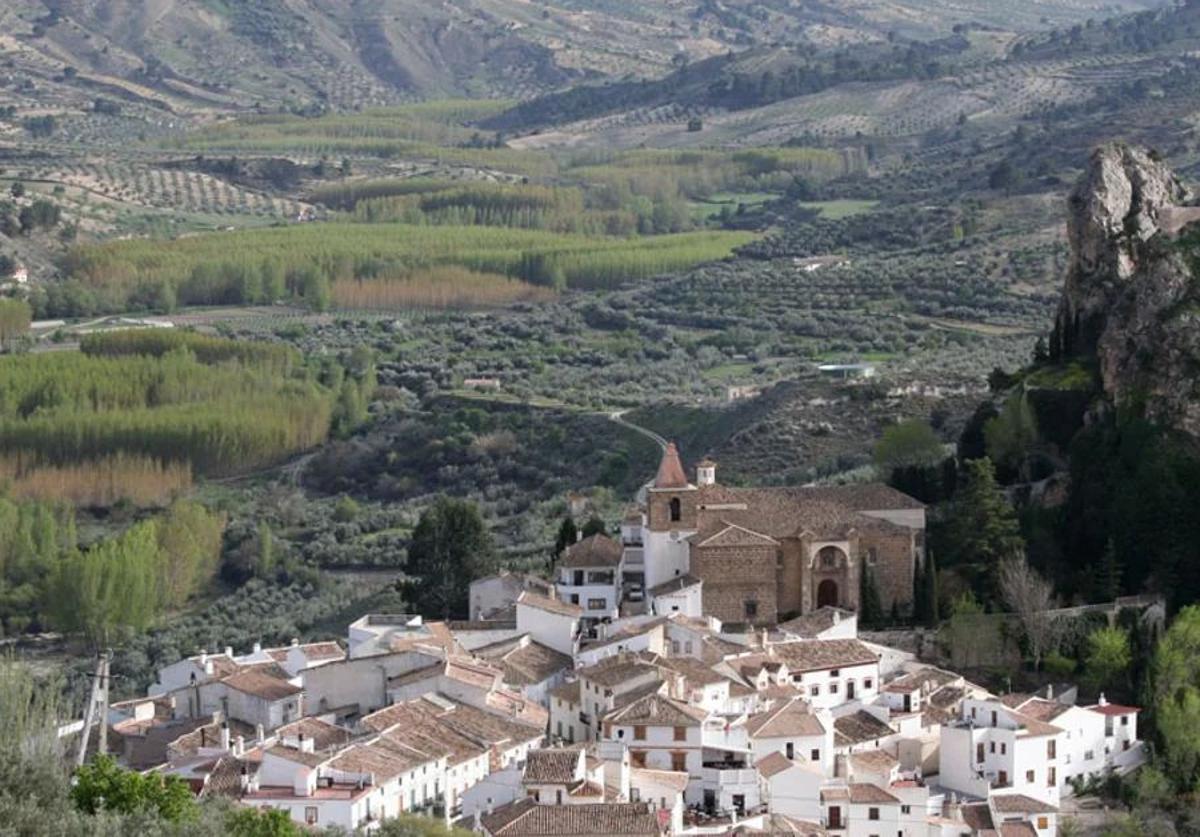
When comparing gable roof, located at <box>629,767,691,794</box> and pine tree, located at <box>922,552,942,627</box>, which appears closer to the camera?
gable roof, located at <box>629,767,691,794</box>

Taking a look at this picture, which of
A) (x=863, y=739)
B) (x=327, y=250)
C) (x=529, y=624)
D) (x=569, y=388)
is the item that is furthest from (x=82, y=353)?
(x=863, y=739)

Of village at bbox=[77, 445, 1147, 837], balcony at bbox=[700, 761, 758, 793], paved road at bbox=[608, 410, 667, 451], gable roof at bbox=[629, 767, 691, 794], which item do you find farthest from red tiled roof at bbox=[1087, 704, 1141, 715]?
paved road at bbox=[608, 410, 667, 451]

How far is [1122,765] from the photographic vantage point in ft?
179

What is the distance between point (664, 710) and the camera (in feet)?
170

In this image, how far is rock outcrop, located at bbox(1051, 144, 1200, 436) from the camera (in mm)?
61688

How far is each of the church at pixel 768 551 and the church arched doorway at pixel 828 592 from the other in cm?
2

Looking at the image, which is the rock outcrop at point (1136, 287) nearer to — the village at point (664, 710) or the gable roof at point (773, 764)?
the village at point (664, 710)

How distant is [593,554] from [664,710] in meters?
10.4

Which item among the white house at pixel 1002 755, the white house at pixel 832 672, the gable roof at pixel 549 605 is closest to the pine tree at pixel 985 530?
the white house at pixel 832 672

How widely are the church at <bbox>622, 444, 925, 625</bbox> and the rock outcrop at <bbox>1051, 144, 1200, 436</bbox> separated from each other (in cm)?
531

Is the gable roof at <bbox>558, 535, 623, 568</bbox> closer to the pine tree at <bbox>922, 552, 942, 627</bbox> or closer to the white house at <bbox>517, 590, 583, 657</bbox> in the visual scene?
the white house at <bbox>517, 590, 583, 657</bbox>

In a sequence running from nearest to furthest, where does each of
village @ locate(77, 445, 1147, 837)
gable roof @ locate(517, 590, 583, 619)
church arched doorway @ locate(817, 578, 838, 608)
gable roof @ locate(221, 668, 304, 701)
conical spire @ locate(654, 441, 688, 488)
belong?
1. village @ locate(77, 445, 1147, 837)
2. gable roof @ locate(221, 668, 304, 701)
3. gable roof @ locate(517, 590, 583, 619)
4. church arched doorway @ locate(817, 578, 838, 608)
5. conical spire @ locate(654, 441, 688, 488)

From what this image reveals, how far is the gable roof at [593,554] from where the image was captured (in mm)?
A: 61719

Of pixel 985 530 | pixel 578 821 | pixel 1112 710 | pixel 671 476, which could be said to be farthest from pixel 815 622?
pixel 578 821
